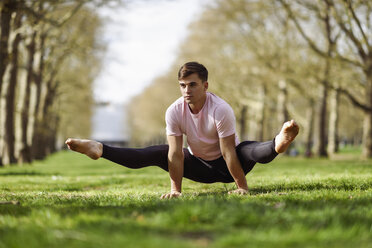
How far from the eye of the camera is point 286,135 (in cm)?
452

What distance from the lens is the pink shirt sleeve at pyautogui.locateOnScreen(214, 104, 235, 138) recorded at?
4.96 m

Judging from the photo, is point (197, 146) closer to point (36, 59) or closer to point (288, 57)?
point (288, 57)

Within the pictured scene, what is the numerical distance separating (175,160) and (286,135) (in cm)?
142

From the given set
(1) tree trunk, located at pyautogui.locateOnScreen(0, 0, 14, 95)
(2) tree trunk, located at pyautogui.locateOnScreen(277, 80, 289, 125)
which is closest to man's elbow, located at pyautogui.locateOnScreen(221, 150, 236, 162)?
(1) tree trunk, located at pyautogui.locateOnScreen(0, 0, 14, 95)

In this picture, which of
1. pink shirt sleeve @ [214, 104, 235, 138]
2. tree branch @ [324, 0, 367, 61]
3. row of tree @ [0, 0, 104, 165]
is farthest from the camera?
tree branch @ [324, 0, 367, 61]

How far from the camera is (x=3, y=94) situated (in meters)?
17.2

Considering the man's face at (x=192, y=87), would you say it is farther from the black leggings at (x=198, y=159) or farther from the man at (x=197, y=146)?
the black leggings at (x=198, y=159)

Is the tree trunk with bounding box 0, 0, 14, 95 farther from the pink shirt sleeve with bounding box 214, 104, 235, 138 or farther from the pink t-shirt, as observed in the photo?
the pink shirt sleeve with bounding box 214, 104, 235, 138

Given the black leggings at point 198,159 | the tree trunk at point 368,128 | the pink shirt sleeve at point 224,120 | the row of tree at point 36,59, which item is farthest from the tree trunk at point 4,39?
the tree trunk at point 368,128

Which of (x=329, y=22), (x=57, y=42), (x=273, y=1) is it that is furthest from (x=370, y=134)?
(x=57, y=42)

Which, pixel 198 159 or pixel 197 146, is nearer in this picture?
pixel 197 146

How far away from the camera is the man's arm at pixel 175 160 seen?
522 centimetres

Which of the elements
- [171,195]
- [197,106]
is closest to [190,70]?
[197,106]

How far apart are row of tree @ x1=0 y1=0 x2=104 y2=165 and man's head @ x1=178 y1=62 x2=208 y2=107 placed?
7.57 m
